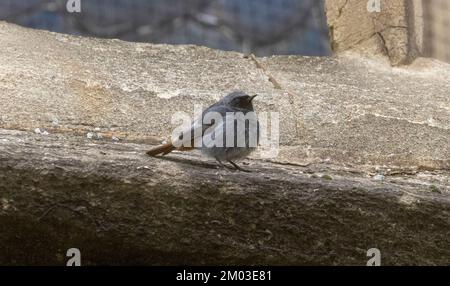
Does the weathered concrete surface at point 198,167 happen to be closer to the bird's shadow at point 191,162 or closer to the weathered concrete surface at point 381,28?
the bird's shadow at point 191,162

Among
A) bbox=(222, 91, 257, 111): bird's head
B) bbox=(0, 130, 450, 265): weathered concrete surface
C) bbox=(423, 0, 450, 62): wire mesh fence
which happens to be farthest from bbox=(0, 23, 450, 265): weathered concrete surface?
bbox=(423, 0, 450, 62): wire mesh fence

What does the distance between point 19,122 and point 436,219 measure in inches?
71.6

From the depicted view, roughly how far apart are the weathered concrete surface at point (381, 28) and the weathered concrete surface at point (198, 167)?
0.35m

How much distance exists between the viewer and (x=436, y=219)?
3.49m

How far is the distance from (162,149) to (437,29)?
280 cm

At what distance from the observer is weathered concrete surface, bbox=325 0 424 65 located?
18.1 ft

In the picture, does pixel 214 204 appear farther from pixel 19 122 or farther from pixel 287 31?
pixel 287 31

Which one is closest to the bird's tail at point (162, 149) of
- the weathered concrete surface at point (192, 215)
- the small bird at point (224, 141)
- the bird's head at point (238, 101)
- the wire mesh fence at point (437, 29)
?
the small bird at point (224, 141)

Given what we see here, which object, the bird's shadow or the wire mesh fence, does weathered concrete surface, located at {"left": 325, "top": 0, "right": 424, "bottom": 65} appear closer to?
the wire mesh fence

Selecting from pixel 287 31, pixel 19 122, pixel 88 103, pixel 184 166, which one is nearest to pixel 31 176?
pixel 184 166

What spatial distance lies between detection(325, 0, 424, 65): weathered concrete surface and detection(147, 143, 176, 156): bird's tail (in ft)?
7.12

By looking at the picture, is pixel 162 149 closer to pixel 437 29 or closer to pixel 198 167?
pixel 198 167

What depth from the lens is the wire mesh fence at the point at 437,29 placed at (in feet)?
19.2

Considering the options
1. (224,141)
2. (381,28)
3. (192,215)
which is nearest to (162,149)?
(224,141)
